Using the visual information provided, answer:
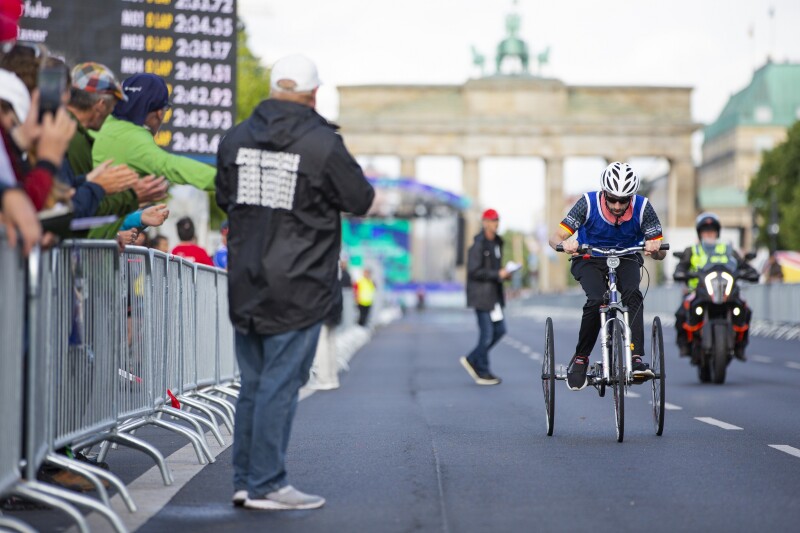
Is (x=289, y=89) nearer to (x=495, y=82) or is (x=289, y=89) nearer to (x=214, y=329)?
(x=214, y=329)

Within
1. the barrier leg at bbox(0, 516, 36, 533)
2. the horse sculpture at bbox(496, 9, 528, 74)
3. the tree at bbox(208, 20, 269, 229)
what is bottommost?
the barrier leg at bbox(0, 516, 36, 533)

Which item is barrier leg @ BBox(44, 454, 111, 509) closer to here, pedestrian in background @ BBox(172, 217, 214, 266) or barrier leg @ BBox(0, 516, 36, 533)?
barrier leg @ BBox(0, 516, 36, 533)

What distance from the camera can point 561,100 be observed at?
340ft

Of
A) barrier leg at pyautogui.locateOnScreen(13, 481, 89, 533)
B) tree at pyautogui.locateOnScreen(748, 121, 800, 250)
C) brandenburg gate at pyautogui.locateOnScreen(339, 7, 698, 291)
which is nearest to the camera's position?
barrier leg at pyautogui.locateOnScreen(13, 481, 89, 533)

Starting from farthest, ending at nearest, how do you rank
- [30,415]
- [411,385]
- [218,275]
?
1. [411,385]
2. [218,275]
3. [30,415]

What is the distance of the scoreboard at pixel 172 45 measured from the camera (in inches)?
889

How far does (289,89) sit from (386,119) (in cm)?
9434

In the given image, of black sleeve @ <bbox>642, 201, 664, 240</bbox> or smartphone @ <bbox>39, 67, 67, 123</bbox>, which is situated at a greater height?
smartphone @ <bbox>39, 67, 67, 123</bbox>

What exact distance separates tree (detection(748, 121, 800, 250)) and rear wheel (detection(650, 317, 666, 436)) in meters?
69.3

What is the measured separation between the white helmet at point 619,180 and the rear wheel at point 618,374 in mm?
878

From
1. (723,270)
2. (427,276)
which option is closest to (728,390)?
(723,270)

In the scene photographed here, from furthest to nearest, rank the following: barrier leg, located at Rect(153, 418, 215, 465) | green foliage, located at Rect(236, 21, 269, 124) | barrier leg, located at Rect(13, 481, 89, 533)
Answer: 1. green foliage, located at Rect(236, 21, 269, 124)
2. barrier leg, located at Rect(153, 418, 215, 465)
3. barrier leg, located at Rect(13, 481, 89, 533)

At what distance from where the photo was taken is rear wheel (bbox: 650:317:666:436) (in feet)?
35.0

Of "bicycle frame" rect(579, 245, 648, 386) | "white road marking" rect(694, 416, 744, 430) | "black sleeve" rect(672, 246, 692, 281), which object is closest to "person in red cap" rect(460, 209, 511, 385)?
"black sleeve" rect(672, 246, 692, 281)
